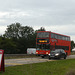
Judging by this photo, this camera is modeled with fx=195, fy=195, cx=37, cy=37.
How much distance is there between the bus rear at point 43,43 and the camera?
29281 mm

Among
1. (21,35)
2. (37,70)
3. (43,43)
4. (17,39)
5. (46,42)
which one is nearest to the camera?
(37,70)

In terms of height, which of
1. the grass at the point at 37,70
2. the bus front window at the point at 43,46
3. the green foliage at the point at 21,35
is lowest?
the grass at the point at 37,70

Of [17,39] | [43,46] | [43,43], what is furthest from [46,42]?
[17,39]

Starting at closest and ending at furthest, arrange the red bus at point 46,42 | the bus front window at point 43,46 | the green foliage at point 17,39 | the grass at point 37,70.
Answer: the grass at point 37,70 → the red bus at point 46,42 → the bus front window at point 43,46 → the green foliage at point 17,39

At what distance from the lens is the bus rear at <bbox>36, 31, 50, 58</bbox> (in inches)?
1153

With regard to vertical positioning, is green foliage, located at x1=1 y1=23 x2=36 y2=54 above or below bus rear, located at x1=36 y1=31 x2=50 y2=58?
above

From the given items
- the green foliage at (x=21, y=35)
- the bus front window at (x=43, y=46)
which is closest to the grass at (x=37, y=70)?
the bus front window at (x=43, y=46)

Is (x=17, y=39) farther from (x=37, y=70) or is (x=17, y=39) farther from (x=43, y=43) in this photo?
(x=37, y=70)

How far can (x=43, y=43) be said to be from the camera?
2969 cm

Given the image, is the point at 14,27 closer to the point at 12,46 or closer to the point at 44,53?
the point at 12,46

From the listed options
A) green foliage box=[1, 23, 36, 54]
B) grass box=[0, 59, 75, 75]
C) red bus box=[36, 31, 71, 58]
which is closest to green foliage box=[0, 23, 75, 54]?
green foliage box=[1, 23, 36, 54]

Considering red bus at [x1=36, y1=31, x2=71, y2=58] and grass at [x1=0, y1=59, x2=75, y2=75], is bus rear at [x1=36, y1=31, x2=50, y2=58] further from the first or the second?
grass at [x1=0, y1=59, x2=75, y2=75]

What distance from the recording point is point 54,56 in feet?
85.7

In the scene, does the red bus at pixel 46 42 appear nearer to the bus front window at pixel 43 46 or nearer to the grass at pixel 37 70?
the bus front window at pixel 43 46
